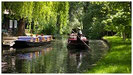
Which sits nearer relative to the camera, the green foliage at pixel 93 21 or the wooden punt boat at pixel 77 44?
the wooden punt boat at pixel 77 44

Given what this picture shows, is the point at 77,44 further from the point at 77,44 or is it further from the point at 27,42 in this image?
the point at 27,42

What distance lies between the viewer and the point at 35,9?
1678cm

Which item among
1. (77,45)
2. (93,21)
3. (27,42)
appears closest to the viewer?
(77,45)

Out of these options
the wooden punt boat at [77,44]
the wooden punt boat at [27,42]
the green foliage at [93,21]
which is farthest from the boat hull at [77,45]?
the green foliage at [93,21]

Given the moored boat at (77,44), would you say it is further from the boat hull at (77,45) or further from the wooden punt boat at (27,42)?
the wooden punt boat at (27,42)

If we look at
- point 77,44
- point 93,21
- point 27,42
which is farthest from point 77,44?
point 93,21

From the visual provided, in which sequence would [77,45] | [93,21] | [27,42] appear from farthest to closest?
[93,21] → [27,42] → [77,45]

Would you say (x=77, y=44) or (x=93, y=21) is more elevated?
(x=93, y=21)

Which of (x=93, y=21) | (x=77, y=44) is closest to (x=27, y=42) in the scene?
(x=77, y=44)

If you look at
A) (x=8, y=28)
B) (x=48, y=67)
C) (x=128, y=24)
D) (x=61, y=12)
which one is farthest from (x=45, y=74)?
(x=8, y=28)

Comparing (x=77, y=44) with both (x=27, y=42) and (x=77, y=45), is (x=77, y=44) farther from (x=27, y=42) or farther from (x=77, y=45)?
(x=27, y=42)

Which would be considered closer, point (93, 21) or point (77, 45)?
point (77, 45)

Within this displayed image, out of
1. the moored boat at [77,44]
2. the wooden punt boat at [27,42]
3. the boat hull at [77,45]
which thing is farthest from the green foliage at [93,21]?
the boat hull at [77,45]

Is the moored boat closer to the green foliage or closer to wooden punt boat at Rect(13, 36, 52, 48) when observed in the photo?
wooden punt boat at Rect(13, 36, 52, 48)
